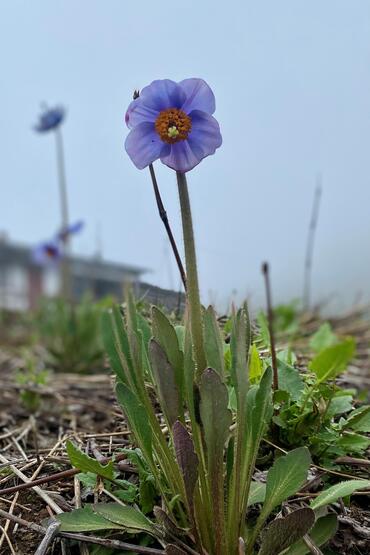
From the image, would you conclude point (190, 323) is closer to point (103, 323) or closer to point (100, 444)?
point (103, 323)

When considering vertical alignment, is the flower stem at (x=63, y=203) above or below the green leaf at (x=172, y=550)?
above

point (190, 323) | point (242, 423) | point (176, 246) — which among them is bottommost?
point (242, 423)

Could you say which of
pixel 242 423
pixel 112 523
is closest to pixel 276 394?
pixel 242 423

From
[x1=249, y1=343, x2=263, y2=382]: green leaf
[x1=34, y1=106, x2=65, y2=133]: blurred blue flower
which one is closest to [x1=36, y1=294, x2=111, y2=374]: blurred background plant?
[x1=34, y1=106, x2=65, y2=133]: blurred blue flower

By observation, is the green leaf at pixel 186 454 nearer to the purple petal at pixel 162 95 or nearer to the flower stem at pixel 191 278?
the flower stem at pixel 191 278

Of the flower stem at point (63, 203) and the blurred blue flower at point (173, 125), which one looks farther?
the flower stem at point (63, 203)

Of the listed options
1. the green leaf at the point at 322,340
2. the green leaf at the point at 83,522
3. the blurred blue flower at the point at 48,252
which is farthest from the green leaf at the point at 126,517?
the blurred blue flower at the point at 48,252

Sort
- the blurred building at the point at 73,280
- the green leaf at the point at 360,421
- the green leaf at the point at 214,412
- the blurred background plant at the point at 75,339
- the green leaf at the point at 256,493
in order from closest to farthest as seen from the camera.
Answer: the green leaf at the point at 214,412
the green leaf at the point at 256,493
the green leaf at the point at 360,421
the blurred building at the point at 73,280
the blurred background plant at the point at 75,339

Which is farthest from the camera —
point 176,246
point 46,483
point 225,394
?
point 46,483
